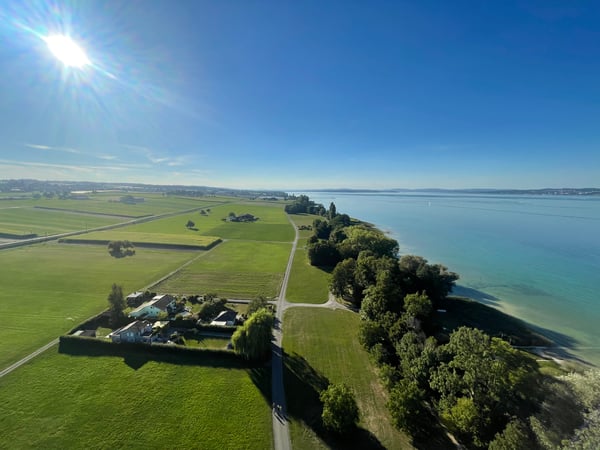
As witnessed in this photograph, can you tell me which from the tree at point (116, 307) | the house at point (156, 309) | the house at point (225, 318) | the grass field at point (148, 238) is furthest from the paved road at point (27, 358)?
the grass field at point (148, 238)

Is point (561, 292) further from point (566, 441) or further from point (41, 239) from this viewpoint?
point (41, 239)

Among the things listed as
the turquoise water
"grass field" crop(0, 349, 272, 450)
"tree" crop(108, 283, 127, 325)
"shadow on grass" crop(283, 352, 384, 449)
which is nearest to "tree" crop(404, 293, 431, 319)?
"shadow on grass" crop(283, 352, 384, 449)

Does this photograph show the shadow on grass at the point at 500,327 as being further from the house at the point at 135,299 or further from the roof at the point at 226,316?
the house at the point at 135,299

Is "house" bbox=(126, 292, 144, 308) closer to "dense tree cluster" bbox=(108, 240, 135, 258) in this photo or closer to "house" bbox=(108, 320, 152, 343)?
"house" bbox=(108, 320, 152, 343)

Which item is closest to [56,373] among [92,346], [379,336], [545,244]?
[92,346]

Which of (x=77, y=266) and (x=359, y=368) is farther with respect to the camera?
(x=77, y=266)

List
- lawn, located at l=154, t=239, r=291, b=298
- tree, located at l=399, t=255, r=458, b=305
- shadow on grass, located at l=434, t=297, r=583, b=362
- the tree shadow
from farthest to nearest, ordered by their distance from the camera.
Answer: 1. lawn, located at l=154, t=239, r=291, b=298
2. the tree shadow
3. tree, located at l=399, t=255, r=458, b=305
4. shadow on grass, located at l=434, t=297, r=583, b=362

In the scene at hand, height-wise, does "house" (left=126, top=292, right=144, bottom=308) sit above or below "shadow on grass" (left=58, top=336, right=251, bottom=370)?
above
